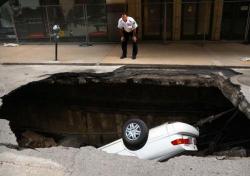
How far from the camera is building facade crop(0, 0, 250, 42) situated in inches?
492

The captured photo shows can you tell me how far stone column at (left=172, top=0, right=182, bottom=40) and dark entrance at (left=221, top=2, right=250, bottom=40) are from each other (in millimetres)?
2024

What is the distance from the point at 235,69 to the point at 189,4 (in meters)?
5.42

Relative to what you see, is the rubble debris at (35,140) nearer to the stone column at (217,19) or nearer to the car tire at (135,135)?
the car tire at (135,135)

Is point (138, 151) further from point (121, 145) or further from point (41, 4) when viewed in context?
point (41, 4)

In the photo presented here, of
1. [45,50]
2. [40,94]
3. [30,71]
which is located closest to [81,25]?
[45,50]

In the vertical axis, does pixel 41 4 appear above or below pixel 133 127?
above

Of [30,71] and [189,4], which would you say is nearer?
[30,71]

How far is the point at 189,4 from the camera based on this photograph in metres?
12.6

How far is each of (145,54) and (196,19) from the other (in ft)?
13.0

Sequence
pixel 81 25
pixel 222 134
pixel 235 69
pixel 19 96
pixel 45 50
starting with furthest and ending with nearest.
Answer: pixel 81 25 → pixel 45 50 → pixel 235 69 → pixel 19 96 → pixel 222 134

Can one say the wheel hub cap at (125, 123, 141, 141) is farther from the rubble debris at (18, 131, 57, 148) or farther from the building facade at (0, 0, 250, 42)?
the building facade at (0, 0, 250, 42)

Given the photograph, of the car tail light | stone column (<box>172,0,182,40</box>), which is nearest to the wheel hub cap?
the car tail light

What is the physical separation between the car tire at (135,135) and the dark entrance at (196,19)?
8902 millimetres

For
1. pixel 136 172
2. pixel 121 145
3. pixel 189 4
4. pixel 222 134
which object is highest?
pixel 189 4
